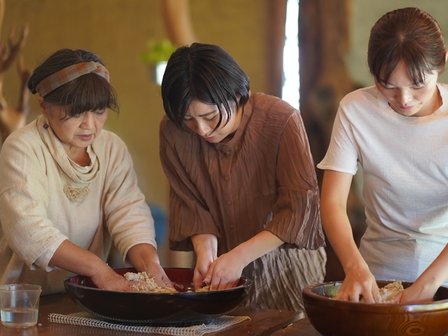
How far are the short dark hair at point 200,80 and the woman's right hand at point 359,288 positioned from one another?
1.90 ft

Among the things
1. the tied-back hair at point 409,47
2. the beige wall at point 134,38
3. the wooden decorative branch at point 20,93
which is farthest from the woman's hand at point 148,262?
the wooden decorative branch at point 20,93

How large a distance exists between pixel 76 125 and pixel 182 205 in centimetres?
41

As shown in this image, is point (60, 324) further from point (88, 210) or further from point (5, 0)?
point (5, 0)

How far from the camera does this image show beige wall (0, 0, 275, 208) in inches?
128

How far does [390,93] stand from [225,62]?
471 mm

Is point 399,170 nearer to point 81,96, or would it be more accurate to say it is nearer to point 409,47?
point 409,47

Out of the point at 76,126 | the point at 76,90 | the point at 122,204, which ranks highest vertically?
the point at 76,90

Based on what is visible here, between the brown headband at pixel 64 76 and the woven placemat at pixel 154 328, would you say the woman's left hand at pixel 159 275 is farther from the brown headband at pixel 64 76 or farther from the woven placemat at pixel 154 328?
the brown headband at pixel 64 76

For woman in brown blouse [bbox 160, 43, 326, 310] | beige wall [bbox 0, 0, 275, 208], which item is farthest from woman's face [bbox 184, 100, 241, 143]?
beige wall [bbox 0, 0, 275, 208]

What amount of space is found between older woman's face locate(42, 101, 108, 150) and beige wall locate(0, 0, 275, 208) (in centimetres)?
144

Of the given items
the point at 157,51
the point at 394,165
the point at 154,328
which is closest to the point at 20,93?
the point at 157,51

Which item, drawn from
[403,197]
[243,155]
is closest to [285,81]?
[243,155]

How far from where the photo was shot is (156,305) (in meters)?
1.45

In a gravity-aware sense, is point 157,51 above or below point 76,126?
above
